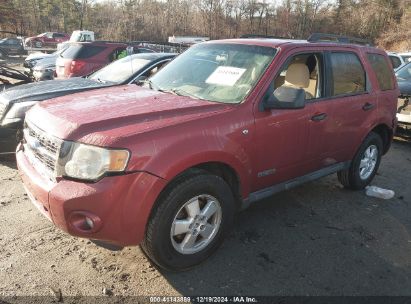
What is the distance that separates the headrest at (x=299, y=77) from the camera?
4.29 meters

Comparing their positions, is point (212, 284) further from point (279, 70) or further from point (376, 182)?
point (376, 182)

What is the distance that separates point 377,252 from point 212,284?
1.67m

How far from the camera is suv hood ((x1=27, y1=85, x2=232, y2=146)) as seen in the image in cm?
277

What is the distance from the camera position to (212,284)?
3115 mm

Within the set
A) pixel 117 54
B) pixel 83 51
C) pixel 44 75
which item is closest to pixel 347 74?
pixel 83 51

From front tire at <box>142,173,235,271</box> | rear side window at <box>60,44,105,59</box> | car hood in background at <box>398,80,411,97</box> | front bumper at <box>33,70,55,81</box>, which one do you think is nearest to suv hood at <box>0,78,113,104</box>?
front tire at <box>142,173,235,271</box>

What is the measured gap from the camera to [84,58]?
10.1 metres

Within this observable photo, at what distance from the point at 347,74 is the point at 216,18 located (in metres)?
47.6

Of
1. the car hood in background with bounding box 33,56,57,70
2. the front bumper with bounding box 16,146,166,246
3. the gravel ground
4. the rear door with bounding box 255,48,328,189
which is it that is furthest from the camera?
the car hood in background with bounding box 33,56,57,70

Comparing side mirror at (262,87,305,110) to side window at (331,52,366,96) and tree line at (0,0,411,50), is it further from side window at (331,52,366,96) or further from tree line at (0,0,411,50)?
tree line at (0,0,411,50)

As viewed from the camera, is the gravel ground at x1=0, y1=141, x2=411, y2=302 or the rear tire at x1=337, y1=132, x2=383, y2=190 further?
the rear tire at x1=337, y1=132, x2=383, y2=190

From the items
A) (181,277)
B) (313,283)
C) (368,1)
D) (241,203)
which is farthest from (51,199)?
(368,1)

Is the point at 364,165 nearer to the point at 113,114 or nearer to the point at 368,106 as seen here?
the point at 368,106

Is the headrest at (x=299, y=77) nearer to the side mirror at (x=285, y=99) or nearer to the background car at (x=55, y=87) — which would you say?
the side mirror at (x=285, y=99)
